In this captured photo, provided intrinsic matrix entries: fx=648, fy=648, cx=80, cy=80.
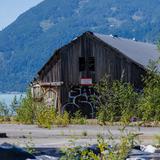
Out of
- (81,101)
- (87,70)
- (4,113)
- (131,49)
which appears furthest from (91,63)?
(4,113)

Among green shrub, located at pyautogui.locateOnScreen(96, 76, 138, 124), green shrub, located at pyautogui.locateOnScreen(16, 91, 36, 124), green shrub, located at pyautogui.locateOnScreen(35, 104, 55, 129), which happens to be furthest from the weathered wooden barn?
green shrub, located at pyautogui.locateOnScreen(96, 76, 138, 124)

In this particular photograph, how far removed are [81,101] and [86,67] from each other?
2629mm

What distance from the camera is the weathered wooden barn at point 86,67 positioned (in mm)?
45250

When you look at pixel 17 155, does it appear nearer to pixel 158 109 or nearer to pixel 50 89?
pixel 158 109

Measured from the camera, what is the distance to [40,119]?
105 feet

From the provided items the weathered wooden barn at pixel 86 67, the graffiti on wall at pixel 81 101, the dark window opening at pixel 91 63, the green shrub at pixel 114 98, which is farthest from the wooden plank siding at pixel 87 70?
the green shrub at pixel 114 98

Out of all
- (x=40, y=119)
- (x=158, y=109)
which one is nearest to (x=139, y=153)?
(x=158, y=109)

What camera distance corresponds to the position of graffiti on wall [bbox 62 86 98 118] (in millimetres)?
45781

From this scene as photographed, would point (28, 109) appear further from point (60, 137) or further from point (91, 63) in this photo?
→ point (60, 137)

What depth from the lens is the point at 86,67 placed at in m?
47.1

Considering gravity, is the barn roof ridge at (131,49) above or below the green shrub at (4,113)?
above

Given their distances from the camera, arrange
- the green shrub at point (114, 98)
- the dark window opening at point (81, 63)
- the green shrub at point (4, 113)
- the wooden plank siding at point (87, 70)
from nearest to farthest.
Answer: the green shrub at point (114, 98)
the green shrub at point (4, 113)
the wooden plank siding at point (87, 70)
the dark window opening at point (81, 63)

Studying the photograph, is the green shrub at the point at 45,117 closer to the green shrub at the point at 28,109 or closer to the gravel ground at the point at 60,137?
the green shrub at the point at 28,109

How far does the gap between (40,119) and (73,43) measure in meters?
16.4
